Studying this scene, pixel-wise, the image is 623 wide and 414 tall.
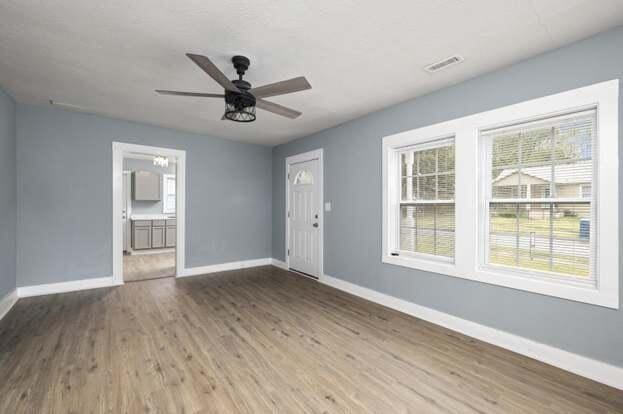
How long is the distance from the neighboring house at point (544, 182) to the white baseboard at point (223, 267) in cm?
445

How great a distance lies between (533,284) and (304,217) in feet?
11.4

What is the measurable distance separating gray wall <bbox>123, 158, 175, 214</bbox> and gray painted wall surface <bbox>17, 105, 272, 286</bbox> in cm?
336

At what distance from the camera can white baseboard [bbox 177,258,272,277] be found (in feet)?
16.5

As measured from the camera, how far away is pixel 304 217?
520 cm

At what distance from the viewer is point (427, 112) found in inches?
126

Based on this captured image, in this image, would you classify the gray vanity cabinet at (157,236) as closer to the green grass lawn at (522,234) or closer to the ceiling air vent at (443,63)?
the green grass lawn at (522,234)

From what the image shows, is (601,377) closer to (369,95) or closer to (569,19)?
(569,19)

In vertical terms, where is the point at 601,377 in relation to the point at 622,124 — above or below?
below

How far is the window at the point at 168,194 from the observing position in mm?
7876

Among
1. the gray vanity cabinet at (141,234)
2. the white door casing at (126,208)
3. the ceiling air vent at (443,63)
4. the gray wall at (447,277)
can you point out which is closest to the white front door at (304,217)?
the gray wall at (447,277)

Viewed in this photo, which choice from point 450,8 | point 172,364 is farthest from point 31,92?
point 450,8

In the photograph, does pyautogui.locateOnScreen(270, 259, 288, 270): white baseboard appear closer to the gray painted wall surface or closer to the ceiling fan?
the gray painted wall surface

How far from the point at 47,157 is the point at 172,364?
358 centimetres

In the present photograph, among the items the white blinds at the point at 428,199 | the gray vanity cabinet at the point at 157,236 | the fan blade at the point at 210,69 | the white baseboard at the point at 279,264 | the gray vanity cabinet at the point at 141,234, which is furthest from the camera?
the gray vanity cabinet at the point at 157,236
